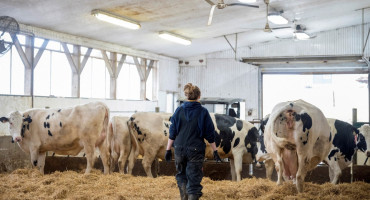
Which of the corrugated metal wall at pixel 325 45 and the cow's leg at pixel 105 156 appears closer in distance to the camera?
the cow's leg at pixel 105 156

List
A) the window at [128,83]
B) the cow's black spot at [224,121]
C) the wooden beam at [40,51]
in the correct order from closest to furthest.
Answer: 1. the cow's black spot at [224,121]
2. the wooden beam at [40,51]
3. the window at [128,83]

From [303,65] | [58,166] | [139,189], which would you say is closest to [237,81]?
[303,65]

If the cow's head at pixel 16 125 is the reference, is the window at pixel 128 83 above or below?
above

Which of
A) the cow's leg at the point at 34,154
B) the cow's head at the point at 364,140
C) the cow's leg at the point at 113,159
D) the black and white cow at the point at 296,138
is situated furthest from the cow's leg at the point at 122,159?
the cow's head at the point at 364,140

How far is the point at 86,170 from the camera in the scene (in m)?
9.59

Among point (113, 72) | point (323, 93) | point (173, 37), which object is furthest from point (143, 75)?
point (323, 93)

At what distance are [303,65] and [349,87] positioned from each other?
293 cm

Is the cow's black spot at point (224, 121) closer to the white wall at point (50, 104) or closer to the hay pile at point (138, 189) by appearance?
the hay pile at point (138, 189)

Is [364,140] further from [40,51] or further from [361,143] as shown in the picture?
[40,51]

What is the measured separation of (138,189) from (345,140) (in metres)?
4.77

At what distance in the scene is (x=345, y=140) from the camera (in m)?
9.12

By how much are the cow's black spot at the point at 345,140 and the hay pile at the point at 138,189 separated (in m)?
1.38

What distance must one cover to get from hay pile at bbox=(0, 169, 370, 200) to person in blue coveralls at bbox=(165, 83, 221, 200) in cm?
111

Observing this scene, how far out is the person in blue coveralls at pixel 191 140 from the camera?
18.7ft
